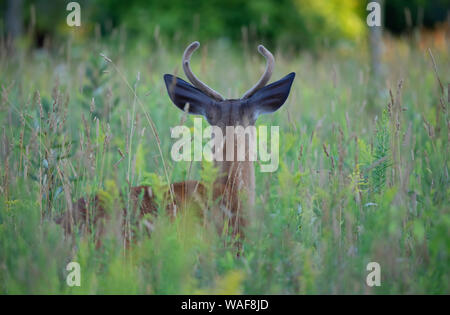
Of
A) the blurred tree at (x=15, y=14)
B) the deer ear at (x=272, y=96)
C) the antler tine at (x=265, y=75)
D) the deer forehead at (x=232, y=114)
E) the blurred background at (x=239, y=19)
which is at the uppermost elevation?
the blurred tree at (x=15, y=14)

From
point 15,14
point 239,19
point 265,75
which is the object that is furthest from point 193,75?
point 15,14

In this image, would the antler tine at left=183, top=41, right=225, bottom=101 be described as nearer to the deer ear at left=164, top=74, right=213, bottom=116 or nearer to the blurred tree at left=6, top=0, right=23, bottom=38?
the deer ear at left=164, top=74, right=213, bottom=116

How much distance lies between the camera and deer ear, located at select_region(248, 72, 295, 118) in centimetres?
378

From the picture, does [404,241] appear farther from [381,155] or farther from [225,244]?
[225,244]

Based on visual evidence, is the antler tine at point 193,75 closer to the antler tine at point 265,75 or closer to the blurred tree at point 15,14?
the antler tine at point 265,75

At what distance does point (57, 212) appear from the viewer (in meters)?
3.56

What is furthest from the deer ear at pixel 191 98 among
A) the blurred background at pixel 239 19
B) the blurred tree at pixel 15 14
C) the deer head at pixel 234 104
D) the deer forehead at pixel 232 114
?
the blurred tree at pixel 15 14

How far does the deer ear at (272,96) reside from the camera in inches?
149

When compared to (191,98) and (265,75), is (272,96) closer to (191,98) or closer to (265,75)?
(265,75)

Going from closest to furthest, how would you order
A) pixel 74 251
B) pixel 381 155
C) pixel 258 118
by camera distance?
pixel 74 251, pixel 381 155, pixel 258 118

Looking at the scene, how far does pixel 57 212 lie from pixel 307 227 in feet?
5.79

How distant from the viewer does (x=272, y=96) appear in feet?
12.5

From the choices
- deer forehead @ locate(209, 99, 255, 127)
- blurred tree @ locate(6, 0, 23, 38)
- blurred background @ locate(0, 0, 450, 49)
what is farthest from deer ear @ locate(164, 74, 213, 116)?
blurred tree @ locate(6, 0, 23, 38)

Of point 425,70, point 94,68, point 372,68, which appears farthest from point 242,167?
point 372,68
